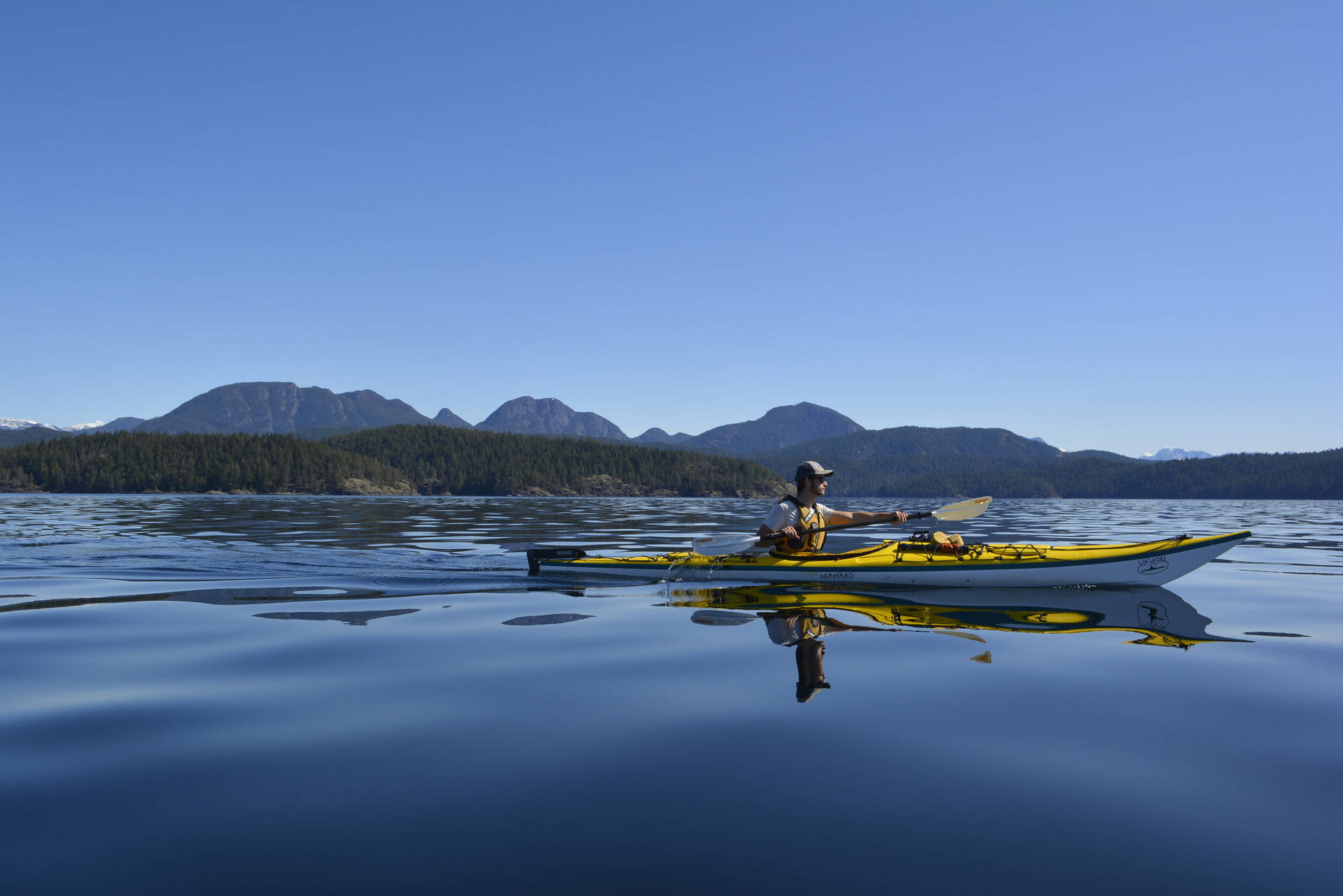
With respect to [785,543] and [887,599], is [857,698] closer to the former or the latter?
[887,599]

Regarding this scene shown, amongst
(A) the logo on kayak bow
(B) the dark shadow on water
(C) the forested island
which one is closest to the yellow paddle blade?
(A) the logo on kayak bow

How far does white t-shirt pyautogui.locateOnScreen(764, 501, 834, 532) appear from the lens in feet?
43.7

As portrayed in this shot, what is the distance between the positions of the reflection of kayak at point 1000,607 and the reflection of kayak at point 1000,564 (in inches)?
8.4

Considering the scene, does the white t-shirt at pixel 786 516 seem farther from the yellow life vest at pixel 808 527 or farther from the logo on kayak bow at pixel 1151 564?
the logo on kayak bow at pixel 1151 564

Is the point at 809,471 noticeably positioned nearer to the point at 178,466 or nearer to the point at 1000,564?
the point at 1000,564

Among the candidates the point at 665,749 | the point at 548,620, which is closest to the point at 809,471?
the point at 548,620

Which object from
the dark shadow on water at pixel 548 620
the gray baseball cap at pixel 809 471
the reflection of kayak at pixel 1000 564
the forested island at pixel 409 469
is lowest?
the dark shadow on water at pixel 548 620

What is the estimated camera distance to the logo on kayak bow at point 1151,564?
12039mm

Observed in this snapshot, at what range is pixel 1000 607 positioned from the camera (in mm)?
11148

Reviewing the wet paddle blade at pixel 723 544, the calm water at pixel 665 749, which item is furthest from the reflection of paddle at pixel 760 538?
the calm water at pixel 665 749

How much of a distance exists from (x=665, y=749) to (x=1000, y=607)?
25.6 feet

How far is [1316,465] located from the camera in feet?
616

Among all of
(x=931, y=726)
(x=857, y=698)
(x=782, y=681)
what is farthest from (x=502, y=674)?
(x=931, y=726)

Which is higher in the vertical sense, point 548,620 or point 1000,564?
point 1000,564
